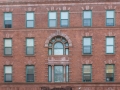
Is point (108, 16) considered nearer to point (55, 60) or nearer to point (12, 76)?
point (55, 60)

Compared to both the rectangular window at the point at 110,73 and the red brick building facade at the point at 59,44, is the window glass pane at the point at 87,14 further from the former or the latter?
the rectangular window at the point at 110,73

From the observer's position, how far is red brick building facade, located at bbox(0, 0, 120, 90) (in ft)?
117

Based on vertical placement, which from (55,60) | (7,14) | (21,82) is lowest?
(21,82)

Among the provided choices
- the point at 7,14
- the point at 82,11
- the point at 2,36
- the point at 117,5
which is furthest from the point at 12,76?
the point at 117,5

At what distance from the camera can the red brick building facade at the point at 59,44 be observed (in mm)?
35562

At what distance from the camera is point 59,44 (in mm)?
36406

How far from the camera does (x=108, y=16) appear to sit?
3616 cm

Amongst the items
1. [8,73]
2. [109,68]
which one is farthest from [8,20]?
[109,68]

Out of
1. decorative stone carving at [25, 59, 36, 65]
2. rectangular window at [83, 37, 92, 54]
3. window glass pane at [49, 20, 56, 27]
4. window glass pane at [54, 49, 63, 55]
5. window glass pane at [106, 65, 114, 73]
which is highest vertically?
window glass pane at [49, 20, 56, 27]

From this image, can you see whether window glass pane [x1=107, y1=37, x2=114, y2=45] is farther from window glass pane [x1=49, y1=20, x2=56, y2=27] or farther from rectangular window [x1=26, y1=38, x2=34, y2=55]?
rectangular window [x1=26, y1=38, x2=34, y2=55]

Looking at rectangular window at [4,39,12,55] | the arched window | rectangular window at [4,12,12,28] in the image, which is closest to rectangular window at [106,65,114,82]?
the arched window

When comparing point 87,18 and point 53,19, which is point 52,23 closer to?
point 53,19

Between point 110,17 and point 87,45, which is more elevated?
point 110,17

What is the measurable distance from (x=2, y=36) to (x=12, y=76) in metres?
4.51
